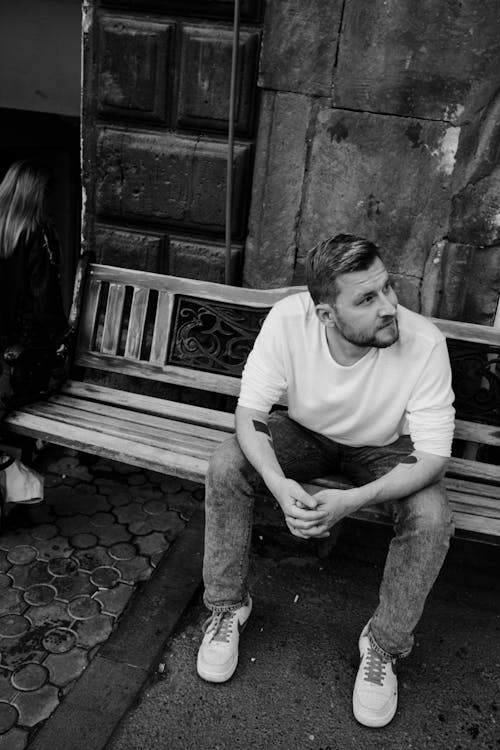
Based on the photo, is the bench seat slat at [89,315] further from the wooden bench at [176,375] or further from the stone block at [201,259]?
the stone block at [201,259]

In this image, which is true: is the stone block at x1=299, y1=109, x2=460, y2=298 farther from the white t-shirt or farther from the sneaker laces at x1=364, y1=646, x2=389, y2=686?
the sneaker laces at x1=364, y1=646, x2=389, y2=686

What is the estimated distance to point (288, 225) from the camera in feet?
12.3

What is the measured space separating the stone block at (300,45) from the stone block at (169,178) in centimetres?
39

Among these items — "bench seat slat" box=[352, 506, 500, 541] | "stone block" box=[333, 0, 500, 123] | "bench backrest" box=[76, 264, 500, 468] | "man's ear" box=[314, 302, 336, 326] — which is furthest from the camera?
Answer: "bench backrest" box=[76, 264, 500, 468]

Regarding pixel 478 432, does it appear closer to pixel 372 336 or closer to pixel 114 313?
pixel 372 336

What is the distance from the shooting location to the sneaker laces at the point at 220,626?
8.55 feet

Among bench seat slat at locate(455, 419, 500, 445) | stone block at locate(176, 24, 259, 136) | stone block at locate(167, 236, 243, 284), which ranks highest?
stone block at locate(176, 24, 259, 136)

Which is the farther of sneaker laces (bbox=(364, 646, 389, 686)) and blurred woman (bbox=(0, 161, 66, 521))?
blurred woman (bbox=(0, 161, 66, 521))

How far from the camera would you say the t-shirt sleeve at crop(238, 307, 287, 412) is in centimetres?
269

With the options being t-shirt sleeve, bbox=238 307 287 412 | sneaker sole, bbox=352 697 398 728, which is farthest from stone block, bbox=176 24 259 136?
sneaker sole, bbox=352 697 398 728

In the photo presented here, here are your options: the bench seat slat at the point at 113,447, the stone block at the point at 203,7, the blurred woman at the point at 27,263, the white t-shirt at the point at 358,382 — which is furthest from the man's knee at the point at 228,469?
the stone block at the point at 203,7

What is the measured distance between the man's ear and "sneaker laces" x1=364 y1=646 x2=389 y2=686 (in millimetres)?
1211

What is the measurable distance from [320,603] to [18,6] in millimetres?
4144

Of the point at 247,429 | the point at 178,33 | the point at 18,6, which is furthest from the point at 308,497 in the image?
the point at 18,6
